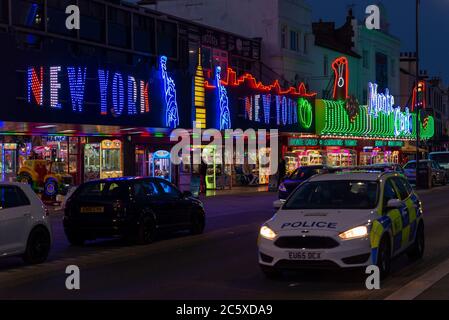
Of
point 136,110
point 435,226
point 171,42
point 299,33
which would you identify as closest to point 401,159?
point 299,33

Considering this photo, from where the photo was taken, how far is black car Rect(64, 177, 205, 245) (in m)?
17.3

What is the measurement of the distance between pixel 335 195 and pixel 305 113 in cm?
3253

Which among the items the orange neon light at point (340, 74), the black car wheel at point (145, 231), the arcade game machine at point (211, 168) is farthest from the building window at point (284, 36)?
the black car wheel at point (145, 231)

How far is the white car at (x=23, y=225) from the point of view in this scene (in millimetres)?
13727

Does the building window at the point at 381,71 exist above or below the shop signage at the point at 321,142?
above

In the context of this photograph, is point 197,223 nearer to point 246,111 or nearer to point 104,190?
point 104,190

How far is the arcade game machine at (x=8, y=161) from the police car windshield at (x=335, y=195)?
17984 mm

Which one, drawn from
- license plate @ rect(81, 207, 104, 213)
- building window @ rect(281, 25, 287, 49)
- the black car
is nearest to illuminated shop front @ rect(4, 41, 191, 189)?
the black car

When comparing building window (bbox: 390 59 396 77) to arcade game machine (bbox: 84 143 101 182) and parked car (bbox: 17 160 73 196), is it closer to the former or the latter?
arcade game machine (bbox: 84 143 101 182)

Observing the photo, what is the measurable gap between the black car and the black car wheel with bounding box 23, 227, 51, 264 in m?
2.41

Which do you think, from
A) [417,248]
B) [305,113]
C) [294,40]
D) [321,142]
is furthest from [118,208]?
→ [294,40]

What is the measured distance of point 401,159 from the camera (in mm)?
68750

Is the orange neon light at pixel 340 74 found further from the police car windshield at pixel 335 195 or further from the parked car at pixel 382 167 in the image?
the police car windshield at pixel 335 195

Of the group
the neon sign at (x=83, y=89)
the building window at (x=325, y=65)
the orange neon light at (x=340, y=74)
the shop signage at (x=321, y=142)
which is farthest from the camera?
the building window at (x=325, y=65)
